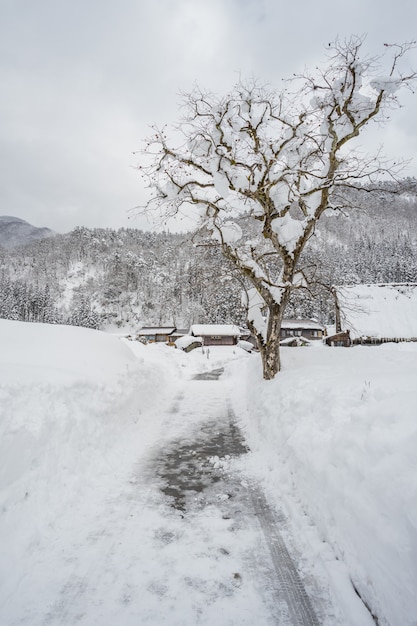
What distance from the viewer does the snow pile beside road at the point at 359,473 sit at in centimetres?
279

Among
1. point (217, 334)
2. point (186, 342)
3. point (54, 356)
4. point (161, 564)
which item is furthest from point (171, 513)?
point (217, 334)

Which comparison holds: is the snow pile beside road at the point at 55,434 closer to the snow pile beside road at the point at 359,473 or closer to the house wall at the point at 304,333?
the snow pile beside road at the point at 359,473

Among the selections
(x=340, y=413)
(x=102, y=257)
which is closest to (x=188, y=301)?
(x=102, y=257)

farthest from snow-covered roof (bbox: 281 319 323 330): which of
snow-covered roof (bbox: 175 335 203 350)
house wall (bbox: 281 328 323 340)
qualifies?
snow-covered roof (bbox: 175 335 203 350)

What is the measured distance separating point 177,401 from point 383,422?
9.82 meters

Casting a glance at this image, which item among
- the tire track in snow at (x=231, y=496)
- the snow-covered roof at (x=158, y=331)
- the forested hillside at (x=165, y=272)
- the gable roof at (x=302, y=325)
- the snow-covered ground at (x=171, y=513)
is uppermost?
the forested hillside at (x=165, y=272)

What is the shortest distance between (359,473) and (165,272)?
4573 inches

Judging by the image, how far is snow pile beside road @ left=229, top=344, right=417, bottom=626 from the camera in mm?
2789

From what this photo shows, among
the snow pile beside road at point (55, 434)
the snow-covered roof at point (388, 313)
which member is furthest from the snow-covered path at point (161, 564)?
the snow-covered roof at point (388, 313)

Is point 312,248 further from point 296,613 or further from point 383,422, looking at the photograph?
point 296,613

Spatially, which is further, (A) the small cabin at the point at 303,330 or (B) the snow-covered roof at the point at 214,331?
(A) the small cabin at the point at 303,330

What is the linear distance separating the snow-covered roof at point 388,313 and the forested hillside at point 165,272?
248 inches

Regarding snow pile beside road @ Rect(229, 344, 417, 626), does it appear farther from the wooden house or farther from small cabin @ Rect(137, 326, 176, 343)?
small cabin @ Rect(137, 326, 176, 343)

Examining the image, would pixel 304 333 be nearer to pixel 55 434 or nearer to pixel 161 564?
pixel 55 434
